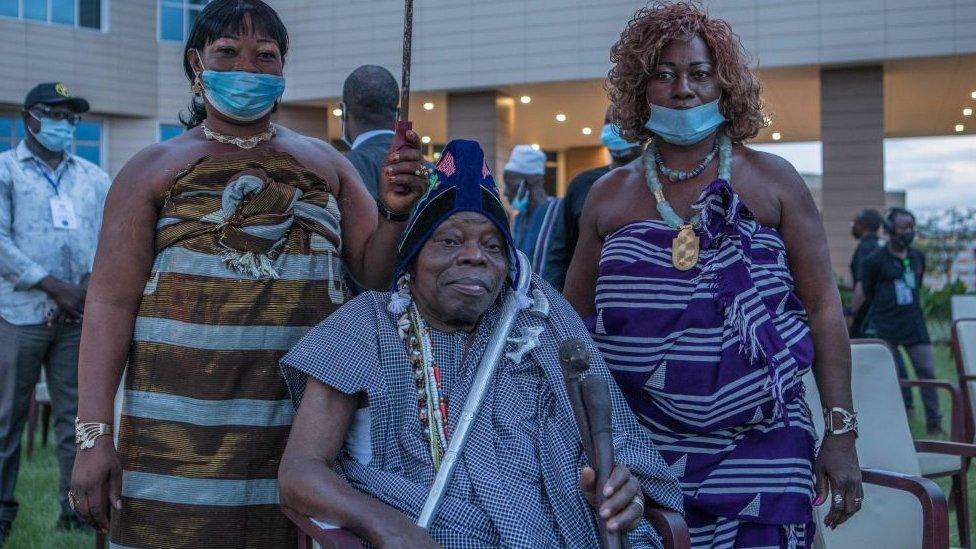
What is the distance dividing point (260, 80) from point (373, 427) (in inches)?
41.2

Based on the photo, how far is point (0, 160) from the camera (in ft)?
18.1

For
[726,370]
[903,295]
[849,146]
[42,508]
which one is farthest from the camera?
[849,146]

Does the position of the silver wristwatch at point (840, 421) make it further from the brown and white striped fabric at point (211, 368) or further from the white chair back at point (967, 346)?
the white chair back at point (967, 346)

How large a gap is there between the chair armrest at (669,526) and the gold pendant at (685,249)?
2.23ft

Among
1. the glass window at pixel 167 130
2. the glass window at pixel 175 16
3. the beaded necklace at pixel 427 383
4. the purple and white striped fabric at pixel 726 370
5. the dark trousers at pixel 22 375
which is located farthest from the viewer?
the glass window at pixel 167 130

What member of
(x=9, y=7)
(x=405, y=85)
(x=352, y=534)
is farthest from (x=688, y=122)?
(x=9, y=7)

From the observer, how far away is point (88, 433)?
2.76m

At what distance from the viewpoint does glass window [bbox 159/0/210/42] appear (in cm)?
2294

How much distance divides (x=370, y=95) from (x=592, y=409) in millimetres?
2795

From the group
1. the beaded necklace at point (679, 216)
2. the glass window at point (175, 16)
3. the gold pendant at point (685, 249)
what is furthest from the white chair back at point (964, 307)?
the glass window at point (175, 16)

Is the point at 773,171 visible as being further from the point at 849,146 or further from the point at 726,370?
the point at 849,146

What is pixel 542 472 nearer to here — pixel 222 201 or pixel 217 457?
pixel 217 457

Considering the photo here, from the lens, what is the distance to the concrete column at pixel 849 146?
56.3 feet

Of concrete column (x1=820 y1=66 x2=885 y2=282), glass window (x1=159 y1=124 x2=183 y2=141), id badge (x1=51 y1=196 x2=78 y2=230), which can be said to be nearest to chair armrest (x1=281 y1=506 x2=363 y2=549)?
id badge (x1=51 y1=196 x2=78 y2=230)
